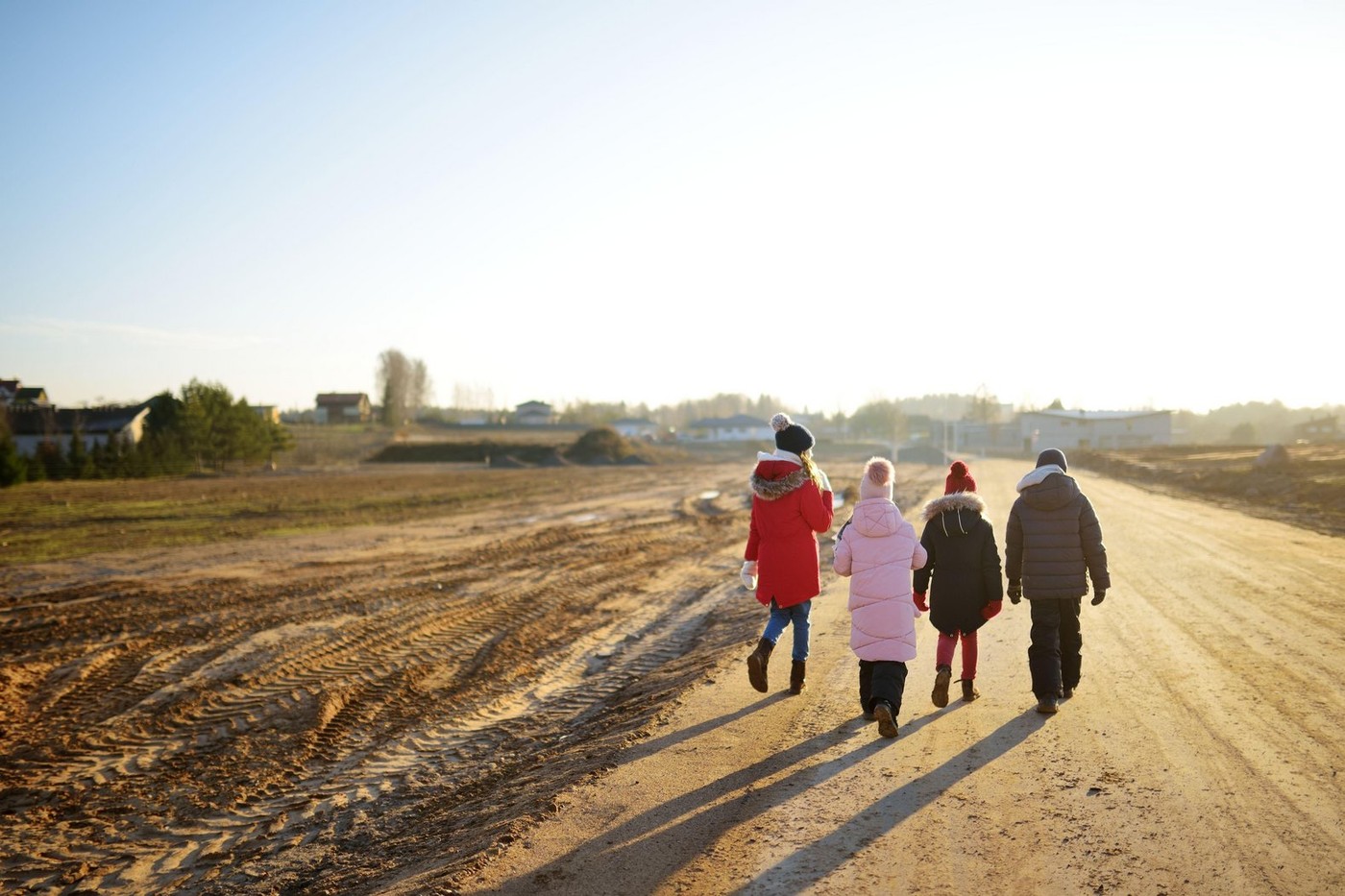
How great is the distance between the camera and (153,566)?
1742 centimetres

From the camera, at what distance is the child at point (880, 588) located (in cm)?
606

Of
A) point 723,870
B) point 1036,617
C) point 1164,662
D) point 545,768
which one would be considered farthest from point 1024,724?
point 545,768

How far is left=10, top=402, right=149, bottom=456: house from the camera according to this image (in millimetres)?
54594

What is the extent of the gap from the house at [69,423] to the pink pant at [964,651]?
55300 millimetres

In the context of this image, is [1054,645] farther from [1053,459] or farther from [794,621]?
[794,621]

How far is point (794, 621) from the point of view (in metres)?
6.91

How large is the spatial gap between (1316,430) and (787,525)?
9113 centimetres

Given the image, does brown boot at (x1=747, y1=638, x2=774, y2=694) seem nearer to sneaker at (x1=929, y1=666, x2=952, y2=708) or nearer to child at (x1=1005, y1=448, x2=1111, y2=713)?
sneaker at (x1=929, y1=666, x2=952, y2=708)

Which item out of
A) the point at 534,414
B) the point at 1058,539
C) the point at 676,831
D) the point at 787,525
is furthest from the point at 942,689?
the point at 534,414

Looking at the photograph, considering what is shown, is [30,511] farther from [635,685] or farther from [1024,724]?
[1024,724]

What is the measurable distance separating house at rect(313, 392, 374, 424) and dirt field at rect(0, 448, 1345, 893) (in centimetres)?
9818

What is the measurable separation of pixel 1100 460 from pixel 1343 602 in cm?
4773

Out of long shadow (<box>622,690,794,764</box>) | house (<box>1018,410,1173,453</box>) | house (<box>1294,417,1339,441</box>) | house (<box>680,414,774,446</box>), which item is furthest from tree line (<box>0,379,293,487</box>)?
house (<box>1294,417,1339,441</box>)

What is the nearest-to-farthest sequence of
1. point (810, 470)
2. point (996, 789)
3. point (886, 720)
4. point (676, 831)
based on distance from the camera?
1. point (676, 831)
2. point (996, 789)
3. point (886, 720)
4. point (810, 470)
